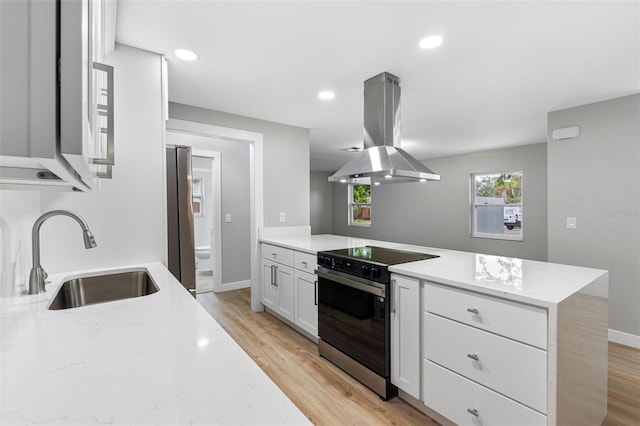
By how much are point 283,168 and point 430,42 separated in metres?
2.25

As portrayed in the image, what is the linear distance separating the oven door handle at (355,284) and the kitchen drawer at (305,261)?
172 mm

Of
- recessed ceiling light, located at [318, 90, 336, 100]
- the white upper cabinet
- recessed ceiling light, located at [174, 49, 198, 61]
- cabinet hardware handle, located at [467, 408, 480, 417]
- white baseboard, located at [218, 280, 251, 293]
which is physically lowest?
white baseboard, located at [218, 280, 251, 293]

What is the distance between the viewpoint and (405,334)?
1840mm

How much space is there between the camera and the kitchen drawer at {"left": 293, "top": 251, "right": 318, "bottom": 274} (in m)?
2.64

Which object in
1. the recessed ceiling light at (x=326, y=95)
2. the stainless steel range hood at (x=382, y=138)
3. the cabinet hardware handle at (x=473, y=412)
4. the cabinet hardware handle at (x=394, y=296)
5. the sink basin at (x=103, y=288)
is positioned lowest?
the cabinet hardware handle at (x=473, y=412)

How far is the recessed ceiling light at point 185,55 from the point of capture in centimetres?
200

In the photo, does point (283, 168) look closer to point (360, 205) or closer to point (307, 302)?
point (307, 302)

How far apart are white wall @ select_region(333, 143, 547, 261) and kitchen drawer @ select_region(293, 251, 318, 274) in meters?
3.94

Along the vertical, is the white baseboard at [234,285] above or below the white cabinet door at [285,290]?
below

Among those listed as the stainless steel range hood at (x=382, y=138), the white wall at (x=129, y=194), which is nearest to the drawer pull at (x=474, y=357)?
the stainless steel range hood at (x=382, y=138)

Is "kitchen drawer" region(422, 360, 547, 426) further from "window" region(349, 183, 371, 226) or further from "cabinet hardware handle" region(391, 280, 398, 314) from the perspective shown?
"window" region(349, 183, 371, 226)

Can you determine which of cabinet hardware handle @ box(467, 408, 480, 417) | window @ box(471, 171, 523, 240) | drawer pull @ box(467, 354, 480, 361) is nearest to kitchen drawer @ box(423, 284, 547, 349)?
drawer pull @ box(467, 354, 480, 361)

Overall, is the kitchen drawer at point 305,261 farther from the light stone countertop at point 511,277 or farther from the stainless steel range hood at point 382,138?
the light stone countertop at point 511,277

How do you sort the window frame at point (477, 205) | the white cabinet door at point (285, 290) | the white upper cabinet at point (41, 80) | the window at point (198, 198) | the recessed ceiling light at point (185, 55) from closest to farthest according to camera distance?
the white upper cabinet at point (41, 80) < the recessed ceiling light at point (185, 55) < the white cabinet door at point (285, 290) < the window frame at point (477, 205) < the window at point (198, 198)
